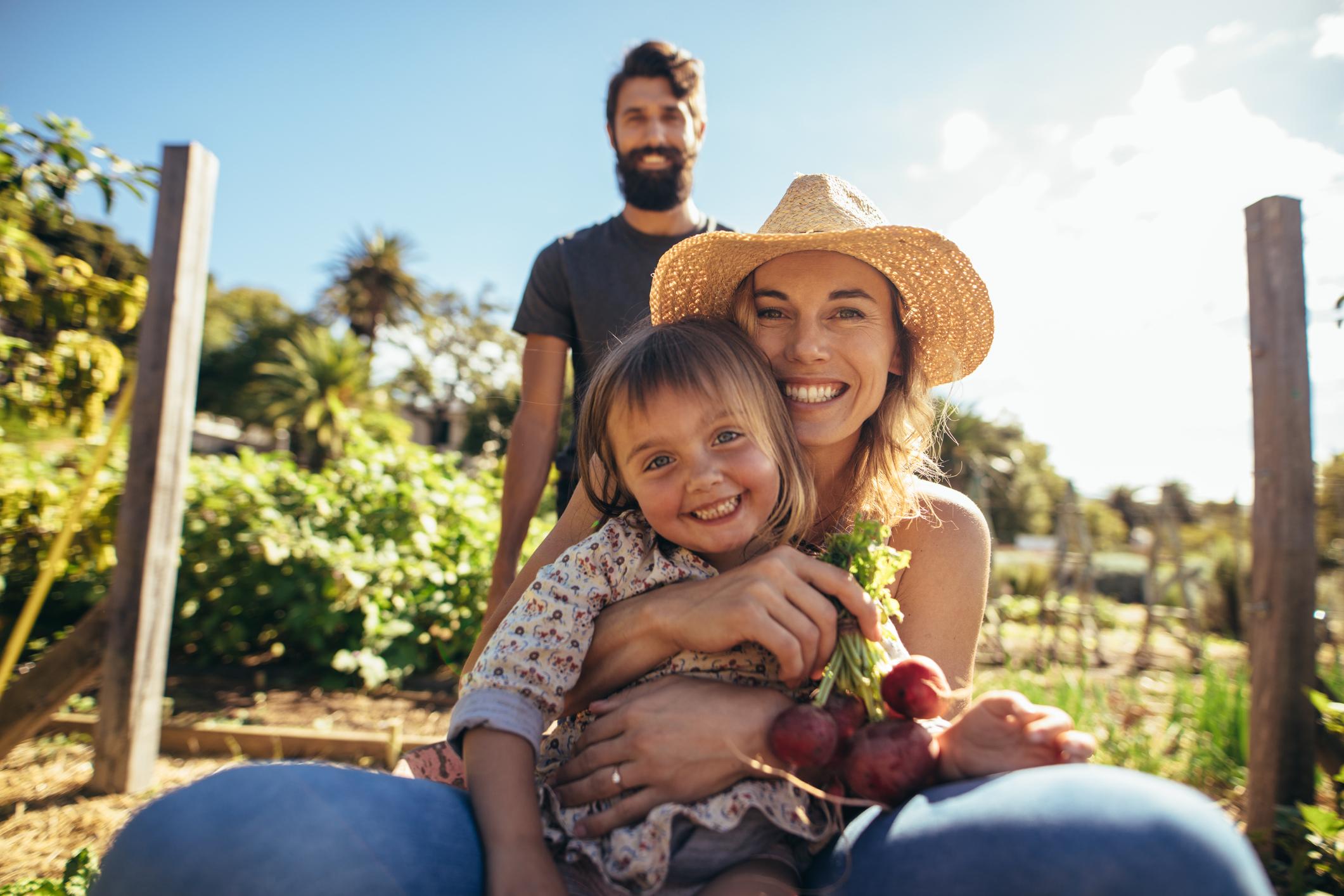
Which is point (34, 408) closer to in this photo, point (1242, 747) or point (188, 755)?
point (188, 755)

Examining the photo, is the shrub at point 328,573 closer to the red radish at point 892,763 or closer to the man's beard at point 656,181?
the man's beard at point 656,181

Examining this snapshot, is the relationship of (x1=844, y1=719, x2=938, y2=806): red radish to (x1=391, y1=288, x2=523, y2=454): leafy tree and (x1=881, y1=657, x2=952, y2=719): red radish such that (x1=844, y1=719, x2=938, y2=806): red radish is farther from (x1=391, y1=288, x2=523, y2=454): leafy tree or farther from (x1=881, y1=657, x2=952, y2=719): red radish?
(x1=391, y1=288, x2=523, y2=454): leafy tree

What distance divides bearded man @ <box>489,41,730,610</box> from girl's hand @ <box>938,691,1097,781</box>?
173cm

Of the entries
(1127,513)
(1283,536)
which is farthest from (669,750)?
(1127,513)

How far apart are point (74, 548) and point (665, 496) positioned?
3.71m

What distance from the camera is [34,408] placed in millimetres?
2971

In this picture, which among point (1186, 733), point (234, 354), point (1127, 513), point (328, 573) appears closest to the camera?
point (1186, 733)

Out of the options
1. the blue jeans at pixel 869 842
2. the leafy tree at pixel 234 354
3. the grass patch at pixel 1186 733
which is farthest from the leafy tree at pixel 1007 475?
the leafy tree at pixel 234 354

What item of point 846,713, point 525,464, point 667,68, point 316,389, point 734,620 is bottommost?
point 846,713

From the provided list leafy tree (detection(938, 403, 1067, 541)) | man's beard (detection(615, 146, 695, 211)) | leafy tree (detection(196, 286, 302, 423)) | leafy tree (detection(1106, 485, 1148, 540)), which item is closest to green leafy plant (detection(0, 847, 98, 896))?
man's beard (detection(615, 146, 695, 211))

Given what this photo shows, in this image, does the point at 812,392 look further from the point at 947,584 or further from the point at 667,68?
the point at 667,68

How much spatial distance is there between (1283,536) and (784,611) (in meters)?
3.03

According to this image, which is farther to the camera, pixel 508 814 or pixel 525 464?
pixel 525 464

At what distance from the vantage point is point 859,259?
1.86 meters
